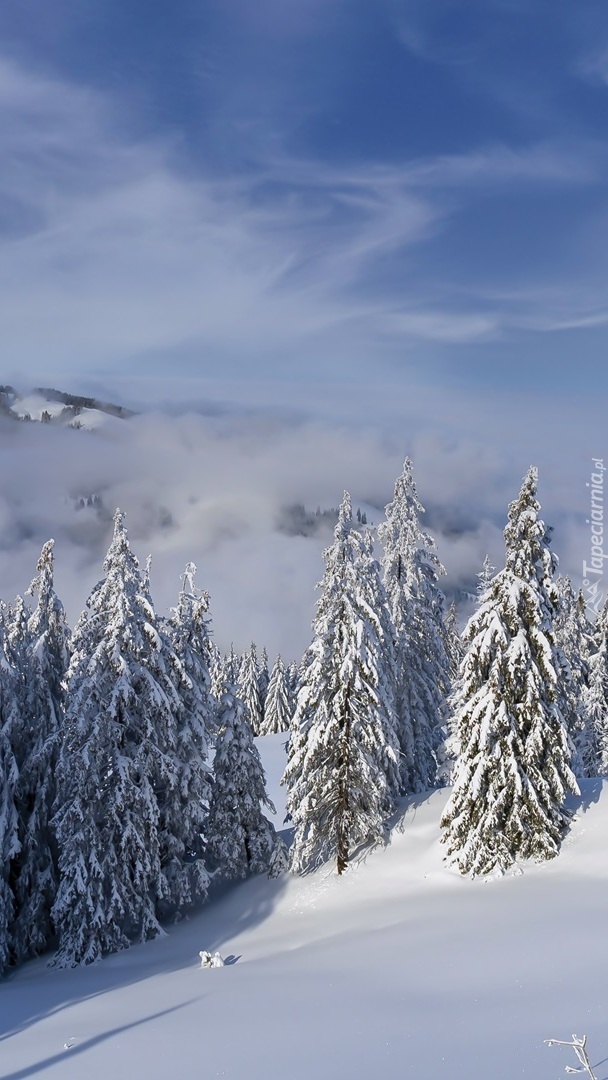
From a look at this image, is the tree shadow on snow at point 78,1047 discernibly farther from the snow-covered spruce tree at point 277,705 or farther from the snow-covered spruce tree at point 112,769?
the snow-covered spruce tree at point 277,705

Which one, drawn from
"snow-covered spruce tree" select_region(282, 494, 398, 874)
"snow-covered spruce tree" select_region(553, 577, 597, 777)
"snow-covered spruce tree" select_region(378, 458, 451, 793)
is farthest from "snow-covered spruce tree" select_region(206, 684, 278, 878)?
"snow-covered spruce tree" select_region(553, 577, 597, 777)

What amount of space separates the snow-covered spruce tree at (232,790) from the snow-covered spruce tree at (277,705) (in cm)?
A: 6355

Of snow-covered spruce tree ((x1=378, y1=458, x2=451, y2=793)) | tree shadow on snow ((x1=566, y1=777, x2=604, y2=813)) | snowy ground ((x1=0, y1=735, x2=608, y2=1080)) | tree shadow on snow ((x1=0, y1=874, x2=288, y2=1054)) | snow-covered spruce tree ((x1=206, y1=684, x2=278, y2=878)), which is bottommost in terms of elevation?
tree shadow on snow ((x1=0, y1=874, x2=288, y2=1054))

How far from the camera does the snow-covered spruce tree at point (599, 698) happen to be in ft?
137

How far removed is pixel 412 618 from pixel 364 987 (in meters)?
17.8

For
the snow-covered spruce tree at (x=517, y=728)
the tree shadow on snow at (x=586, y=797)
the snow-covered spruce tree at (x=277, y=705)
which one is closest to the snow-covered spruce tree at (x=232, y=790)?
the snow-covered spruce tree at (x=517, y=728)

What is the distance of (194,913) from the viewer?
Answer: 1171 inches

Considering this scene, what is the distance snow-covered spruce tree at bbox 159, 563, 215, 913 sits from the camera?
28.1 meters

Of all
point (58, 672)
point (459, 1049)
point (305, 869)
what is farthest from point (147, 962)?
point (459, 1049)

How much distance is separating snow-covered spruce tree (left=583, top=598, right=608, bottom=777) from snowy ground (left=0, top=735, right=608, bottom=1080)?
16680 mm

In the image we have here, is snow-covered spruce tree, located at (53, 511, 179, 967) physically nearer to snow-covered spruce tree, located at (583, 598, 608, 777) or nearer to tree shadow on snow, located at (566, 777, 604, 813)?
tree shadow on snow, located at (566, 777, 604, 813)

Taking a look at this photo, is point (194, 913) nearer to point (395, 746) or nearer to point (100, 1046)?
point (395, 746)

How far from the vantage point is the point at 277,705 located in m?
95.9

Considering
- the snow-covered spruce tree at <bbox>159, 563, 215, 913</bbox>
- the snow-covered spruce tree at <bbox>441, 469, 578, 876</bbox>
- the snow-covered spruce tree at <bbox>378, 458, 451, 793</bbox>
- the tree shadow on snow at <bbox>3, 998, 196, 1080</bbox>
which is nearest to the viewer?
the tree shadow on snow at <bbox>3, 998, 196, 1080</bbox>
